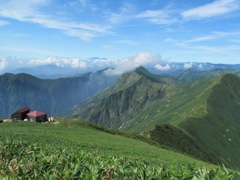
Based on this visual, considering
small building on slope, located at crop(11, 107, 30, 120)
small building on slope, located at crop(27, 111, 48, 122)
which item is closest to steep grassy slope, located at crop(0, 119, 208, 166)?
small building on slope, located at crop(27, 111, 48, 122)

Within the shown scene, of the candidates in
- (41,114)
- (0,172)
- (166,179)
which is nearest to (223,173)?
(166,179)

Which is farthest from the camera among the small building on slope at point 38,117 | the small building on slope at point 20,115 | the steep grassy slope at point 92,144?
the small building on slope at point 20,115

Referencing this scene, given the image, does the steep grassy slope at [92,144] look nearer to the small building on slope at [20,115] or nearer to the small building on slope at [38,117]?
the small building on slope at [38,117]

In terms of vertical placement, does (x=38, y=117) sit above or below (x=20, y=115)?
above

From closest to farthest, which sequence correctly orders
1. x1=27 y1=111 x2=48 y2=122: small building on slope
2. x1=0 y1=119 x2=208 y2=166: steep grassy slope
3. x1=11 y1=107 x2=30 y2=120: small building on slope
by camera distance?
x1=0 y1=119 x2=208 y2=166: steep grassy slope, x1=27 y1=111 x2=48 y2=122: small building on slope, x1=11 y1=107 x2=30 y2=120: small building on slope

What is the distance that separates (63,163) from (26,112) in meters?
129

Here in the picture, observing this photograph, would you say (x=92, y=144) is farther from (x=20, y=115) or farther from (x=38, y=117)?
(x=20, y=115)

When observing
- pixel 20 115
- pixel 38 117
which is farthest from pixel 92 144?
pixel 20 115

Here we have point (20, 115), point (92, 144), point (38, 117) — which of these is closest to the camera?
point (92, 144)

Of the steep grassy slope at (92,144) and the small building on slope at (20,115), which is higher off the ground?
the steep grassy slope at (92,144)

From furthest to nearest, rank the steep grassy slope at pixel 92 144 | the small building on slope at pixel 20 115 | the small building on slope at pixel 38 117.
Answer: the small building on slope at pixel 20 115
the small building on slope at pixel 38 117
the steep grassy slope at pixel 92 144

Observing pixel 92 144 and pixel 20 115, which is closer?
pixel 92 144

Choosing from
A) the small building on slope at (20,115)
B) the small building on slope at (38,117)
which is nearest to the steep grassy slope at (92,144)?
the small building on slope at (38,117)

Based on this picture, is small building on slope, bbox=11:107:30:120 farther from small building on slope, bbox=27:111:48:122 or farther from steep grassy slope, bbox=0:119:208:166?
steep grassy slope, bbox=0:119:208:166
